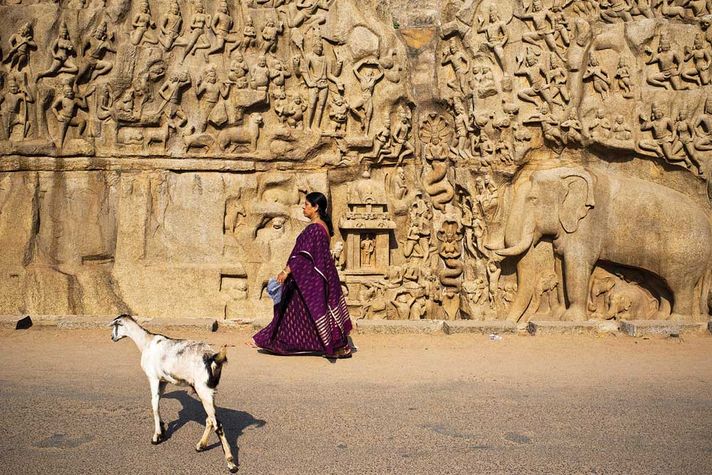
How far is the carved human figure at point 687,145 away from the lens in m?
11.0

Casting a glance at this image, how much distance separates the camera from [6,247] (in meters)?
12.4

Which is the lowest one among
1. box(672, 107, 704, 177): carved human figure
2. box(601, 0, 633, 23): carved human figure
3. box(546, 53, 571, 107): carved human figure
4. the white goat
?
the white goat

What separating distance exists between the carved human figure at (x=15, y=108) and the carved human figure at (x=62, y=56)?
37 cm

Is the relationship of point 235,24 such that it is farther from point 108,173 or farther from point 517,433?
point 517,433

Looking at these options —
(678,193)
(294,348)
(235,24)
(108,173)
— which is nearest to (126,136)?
(108,173)

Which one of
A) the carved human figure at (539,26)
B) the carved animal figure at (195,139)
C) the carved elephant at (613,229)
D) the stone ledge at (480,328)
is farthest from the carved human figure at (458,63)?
the stone ledge at (480,328)

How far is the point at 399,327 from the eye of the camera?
916 centimetres

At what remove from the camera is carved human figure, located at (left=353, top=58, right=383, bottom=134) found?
12.5 meters

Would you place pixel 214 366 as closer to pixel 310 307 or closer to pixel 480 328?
pixel 310 307

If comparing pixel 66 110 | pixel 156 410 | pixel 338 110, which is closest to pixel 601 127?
pixel 338 110

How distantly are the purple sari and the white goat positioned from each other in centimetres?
272

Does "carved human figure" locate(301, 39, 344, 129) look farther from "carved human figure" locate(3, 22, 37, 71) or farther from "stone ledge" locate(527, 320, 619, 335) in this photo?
"stone ledge" locate(527, 320, 619, 335)

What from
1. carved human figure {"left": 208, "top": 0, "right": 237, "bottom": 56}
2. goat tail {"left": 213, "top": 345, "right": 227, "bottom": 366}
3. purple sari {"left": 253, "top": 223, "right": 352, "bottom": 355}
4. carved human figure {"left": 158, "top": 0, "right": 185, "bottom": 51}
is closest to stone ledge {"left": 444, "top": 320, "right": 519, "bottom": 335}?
purple sari {"left": 253, "top": 223, "right": 352, "bottom": 355}

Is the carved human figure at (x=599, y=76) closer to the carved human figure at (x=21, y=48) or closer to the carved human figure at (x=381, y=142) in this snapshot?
the carved human figure at (x=381, y=142)
